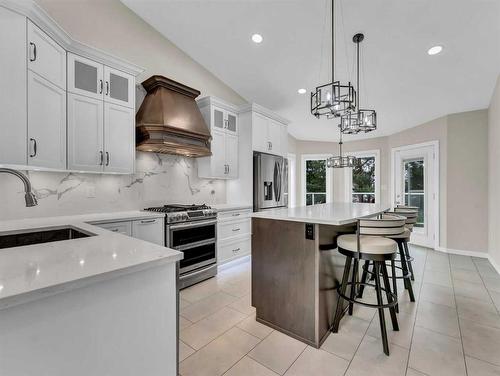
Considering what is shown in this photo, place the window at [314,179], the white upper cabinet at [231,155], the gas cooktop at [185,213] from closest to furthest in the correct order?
1. the gas cooktop at [185,213]
2. the white upper cabinet at [231,155]
3. the window at [314,179]

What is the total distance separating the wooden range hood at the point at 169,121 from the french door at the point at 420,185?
455 cm

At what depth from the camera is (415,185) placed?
17.4ft

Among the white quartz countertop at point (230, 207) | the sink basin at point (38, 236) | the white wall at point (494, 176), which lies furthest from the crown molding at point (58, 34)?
the white wall at point (494, 176)

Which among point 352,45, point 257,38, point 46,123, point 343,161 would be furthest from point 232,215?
point 352,45

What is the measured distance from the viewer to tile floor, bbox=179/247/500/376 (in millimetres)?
1673

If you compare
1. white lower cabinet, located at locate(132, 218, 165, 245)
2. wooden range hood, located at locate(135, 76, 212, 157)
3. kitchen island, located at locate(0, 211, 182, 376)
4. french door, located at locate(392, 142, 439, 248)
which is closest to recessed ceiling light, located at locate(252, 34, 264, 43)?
wooden range hood, located at locate(135, 76, 212, 157)

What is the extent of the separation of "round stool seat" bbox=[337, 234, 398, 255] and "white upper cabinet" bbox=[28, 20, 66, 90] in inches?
118

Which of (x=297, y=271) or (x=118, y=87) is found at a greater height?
(x=118, y=87)

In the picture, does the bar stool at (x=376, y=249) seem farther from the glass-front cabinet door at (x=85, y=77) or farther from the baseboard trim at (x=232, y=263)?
the glass-front cabinet door at (x=85, y=77)

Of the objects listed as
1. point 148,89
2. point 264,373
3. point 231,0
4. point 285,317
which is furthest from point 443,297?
point 148,89

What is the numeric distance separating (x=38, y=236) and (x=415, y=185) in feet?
20.8

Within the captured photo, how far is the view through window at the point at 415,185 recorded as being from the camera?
204 inches

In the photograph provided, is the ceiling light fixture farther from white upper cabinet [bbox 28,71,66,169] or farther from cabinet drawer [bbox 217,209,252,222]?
white upper cabinet [bbox 28,71,66,169]

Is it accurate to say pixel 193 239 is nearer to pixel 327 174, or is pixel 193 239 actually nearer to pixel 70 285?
pixel 70 285
